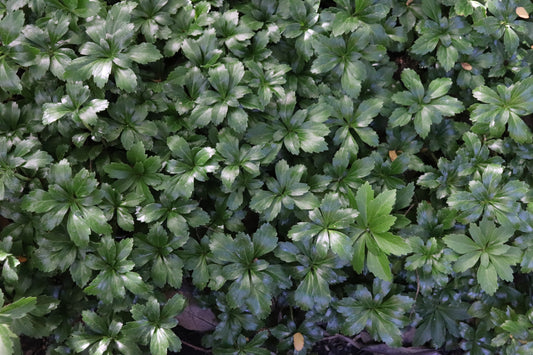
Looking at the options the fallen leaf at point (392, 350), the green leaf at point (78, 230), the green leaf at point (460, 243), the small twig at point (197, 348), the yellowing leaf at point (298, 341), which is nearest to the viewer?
the green leaf at point (78, 230)

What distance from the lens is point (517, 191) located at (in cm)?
192

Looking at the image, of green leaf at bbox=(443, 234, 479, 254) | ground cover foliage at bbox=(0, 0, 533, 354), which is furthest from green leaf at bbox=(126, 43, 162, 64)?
green leaf at bbox=(443, 234, 479, 254)

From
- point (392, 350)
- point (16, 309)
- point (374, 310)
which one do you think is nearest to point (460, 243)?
point (374, 310)

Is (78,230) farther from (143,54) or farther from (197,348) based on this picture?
(197,348)

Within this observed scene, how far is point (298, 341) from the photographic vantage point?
6.75 feet

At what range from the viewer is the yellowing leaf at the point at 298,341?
6.73 feet

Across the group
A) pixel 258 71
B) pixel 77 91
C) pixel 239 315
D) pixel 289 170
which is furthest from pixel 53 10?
pixel 239 315

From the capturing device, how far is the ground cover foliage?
178cm

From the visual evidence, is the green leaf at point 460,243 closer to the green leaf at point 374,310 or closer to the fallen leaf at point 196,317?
the green leaf at point 374,310

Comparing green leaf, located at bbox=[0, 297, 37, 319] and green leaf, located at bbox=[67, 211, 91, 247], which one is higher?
green leaf, located at bbox=[67, 211, 91, 247]

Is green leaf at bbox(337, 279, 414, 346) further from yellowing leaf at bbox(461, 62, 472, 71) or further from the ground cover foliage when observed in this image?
yellowing leaf at bbox(461, 62, 472, 71)

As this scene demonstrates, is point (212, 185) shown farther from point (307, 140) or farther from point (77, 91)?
point (77, 91)

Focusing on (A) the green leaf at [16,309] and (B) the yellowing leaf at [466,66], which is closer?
(A) the green leaf at [16,309]

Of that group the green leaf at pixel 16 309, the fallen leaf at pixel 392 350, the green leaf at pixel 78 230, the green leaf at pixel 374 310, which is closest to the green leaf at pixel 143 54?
the green leaf at pixel 78 230
